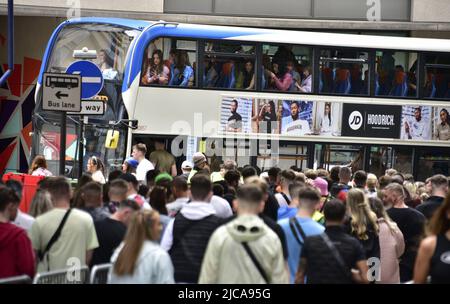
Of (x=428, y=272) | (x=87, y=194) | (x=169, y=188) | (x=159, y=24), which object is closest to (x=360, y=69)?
(x=159, y=24)

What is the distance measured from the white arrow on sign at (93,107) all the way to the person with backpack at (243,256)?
7843mm

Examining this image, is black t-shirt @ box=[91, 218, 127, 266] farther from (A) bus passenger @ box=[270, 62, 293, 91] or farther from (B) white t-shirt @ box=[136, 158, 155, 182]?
(A) bus passenger @ box=[270, 62, 293, 91]

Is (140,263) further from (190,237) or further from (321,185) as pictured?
(321,185)

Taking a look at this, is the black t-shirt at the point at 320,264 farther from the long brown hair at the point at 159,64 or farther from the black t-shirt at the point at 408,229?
the long brown hair at the point at 159,64

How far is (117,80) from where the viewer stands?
19750mm

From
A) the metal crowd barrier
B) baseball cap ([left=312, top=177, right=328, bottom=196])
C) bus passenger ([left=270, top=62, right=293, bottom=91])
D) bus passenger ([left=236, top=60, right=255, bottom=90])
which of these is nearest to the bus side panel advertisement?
bus passenger ([left=270, top=62, right=293, bottom=91])

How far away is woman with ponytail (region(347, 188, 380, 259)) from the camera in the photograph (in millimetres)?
10406

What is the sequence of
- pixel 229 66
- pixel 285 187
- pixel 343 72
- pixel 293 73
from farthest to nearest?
pixel 343 72
pixel 293 73
pixel 229 66
pixel 285 187

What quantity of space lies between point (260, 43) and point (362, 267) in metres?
13.1

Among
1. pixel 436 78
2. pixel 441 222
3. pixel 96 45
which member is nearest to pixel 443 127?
pixel 436 78

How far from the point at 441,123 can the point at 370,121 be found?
162 centimetres

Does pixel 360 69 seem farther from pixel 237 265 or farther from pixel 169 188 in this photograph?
pixel 237 265

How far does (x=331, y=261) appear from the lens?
7.78 meters
